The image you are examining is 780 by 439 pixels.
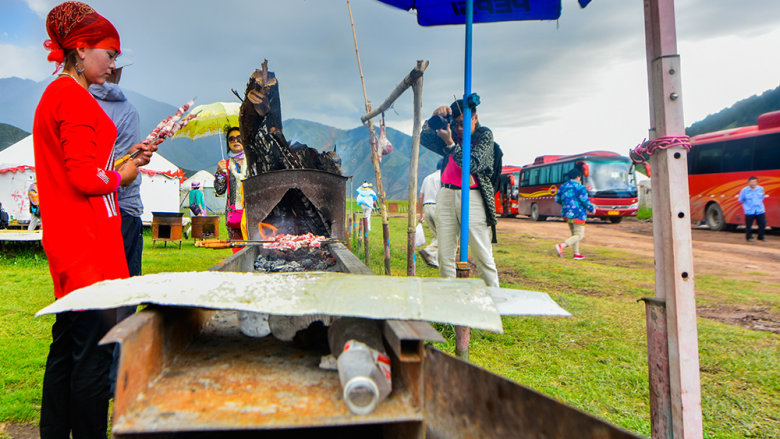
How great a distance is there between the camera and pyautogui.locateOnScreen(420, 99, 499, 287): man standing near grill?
3912mm

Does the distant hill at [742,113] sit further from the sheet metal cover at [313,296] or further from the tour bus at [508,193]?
the sheet metal cover at [313,296]

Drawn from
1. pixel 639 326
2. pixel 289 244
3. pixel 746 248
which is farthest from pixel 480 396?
pixel 746 248

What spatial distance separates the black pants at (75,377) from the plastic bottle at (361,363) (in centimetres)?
116

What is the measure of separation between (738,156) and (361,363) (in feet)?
62.2

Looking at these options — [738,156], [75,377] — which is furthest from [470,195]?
[738,156]

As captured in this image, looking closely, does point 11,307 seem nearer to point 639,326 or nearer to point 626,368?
point 626,368

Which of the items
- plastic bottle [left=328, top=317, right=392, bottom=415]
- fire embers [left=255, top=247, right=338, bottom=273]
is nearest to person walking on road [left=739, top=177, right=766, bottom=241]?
fire embers [left=255, top=247, right=338, bottom=273]

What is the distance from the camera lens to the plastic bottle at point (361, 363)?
53.1 inches

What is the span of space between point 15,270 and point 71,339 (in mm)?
7352

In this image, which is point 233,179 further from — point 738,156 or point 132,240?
point 738,156

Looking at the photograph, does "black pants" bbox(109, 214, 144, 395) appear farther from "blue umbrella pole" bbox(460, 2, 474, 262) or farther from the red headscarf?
"blue umbrella pole" bbox(460, 2, 474, 262)

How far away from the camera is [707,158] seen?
16.4 m

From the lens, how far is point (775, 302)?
564 cm

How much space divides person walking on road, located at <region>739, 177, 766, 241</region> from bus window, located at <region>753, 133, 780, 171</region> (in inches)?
52.3
